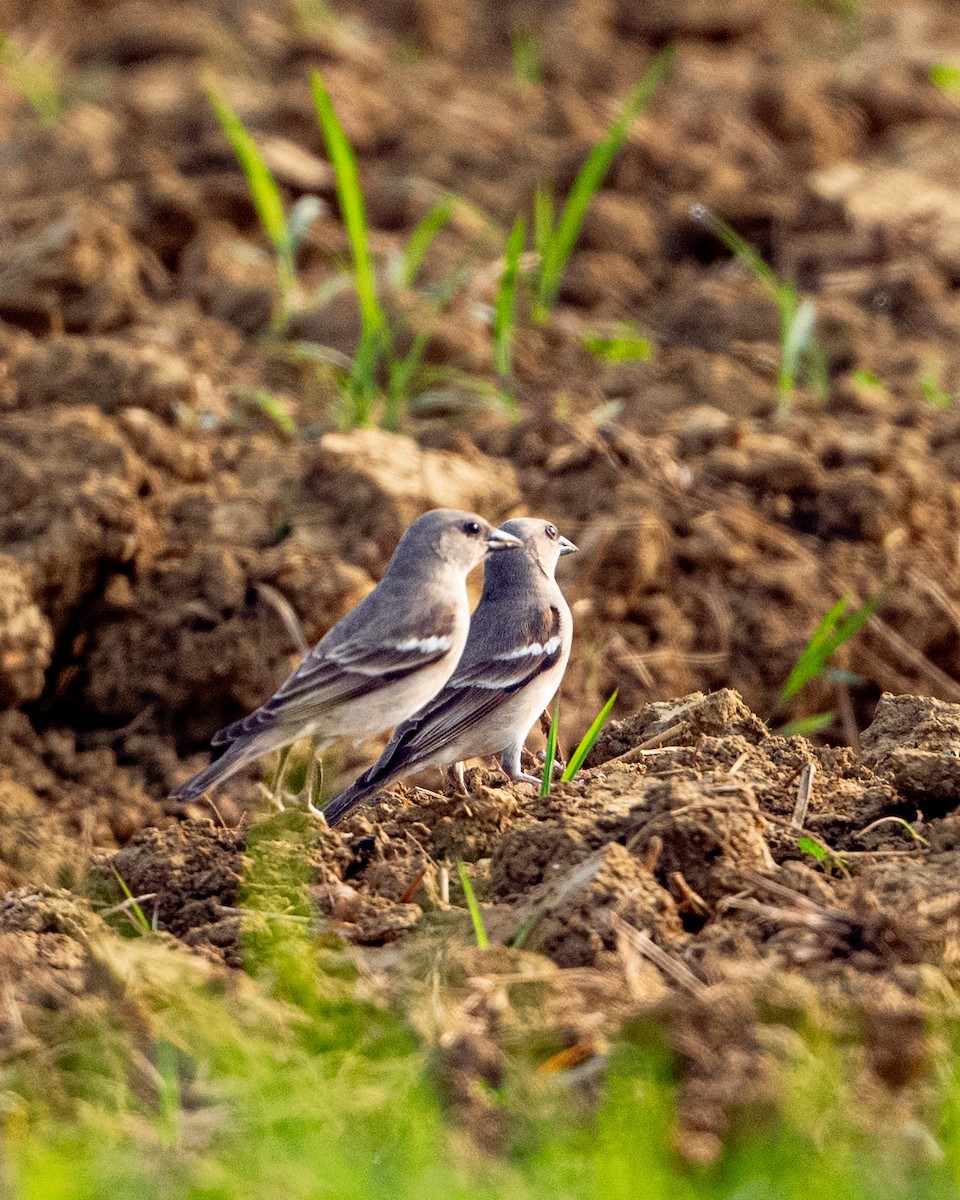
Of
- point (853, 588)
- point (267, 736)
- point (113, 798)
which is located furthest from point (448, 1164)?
point (853, 588)

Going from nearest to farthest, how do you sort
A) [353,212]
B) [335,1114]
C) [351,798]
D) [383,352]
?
[335,1114] → [351,798] → [353,212] → [383,352]

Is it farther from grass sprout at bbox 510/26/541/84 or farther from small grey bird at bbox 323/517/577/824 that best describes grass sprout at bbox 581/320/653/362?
grass sprout at bbox 510/26/541/84

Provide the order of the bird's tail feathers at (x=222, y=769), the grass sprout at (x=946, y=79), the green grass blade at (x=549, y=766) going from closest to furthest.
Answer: the bird's tail feathers at (x=222, y=769)
the green grass blade at (x=549, y=766)
the grass sprout at (x=946, y=79)

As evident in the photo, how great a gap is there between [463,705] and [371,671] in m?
0.48

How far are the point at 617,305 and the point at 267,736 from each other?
5.78m

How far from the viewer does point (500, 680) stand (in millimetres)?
5180

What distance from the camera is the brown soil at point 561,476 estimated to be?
4422 millimetres

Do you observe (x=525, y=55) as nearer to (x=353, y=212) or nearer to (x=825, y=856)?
(x=353, y=212)

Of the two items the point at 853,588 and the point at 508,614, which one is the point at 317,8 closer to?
the point at 853,588

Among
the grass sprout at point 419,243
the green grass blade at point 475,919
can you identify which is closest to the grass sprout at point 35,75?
the grass sprout at point 419,243

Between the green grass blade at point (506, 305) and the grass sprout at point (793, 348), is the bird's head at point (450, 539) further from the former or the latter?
the grass sprout at point (793, 348)

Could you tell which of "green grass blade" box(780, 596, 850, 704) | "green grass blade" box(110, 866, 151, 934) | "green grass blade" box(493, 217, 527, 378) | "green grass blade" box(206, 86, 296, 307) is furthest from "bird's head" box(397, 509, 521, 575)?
"green grass blade" box(206, 86, 296, 307)

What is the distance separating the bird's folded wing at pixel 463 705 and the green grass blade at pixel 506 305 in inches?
111

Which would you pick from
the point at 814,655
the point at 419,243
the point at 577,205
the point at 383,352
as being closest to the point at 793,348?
the point at 577,205
